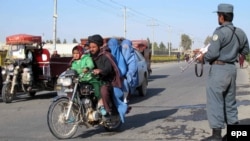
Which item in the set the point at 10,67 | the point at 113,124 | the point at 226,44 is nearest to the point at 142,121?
the point at 113,124

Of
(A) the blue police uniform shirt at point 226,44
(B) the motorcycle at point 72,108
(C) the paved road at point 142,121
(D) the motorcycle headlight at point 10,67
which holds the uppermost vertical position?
(A) the blue police uniform shirt at point 226,44

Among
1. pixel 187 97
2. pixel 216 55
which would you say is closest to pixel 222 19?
pixel 216 55

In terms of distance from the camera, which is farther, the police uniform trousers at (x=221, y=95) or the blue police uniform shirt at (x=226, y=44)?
the police uniform trousers at (x=221, y=95)

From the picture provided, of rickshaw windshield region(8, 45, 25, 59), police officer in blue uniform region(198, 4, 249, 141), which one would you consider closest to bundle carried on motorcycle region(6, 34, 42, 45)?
rickshaw windshield region(8, 45, 25, 59)

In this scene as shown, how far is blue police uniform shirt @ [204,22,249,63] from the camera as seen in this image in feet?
20.8

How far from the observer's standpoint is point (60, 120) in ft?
24.4

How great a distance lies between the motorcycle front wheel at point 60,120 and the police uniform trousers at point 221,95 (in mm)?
2425

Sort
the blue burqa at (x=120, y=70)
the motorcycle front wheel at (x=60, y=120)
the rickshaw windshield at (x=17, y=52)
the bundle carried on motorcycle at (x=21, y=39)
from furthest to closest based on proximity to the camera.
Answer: the bundle carried on motorcycle at (x=21, y=39) < the rickshaw windshield at (x=17, y=52) < the blue burqa at (x=120, y=70) < the motorcycle front wheel at (x=60, y=120)

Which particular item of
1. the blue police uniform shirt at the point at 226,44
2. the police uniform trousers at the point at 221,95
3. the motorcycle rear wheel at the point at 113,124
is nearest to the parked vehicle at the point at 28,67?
the motorcycle rear wheel at the point at 113,124

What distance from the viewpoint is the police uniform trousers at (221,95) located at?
647 cm

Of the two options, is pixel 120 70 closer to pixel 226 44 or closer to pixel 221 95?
pixel 221 95

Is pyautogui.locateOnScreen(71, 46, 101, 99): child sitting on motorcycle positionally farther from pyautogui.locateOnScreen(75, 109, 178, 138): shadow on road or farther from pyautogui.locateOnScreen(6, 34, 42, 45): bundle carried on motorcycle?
pyautogui.locateOnScreen(6, 34, 42, 45): bundle carried on motorcycle

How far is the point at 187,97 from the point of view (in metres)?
14.6

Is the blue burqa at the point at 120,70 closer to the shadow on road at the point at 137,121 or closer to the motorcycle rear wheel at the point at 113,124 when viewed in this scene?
the motorcycle rear wheel at the point at 113,124
